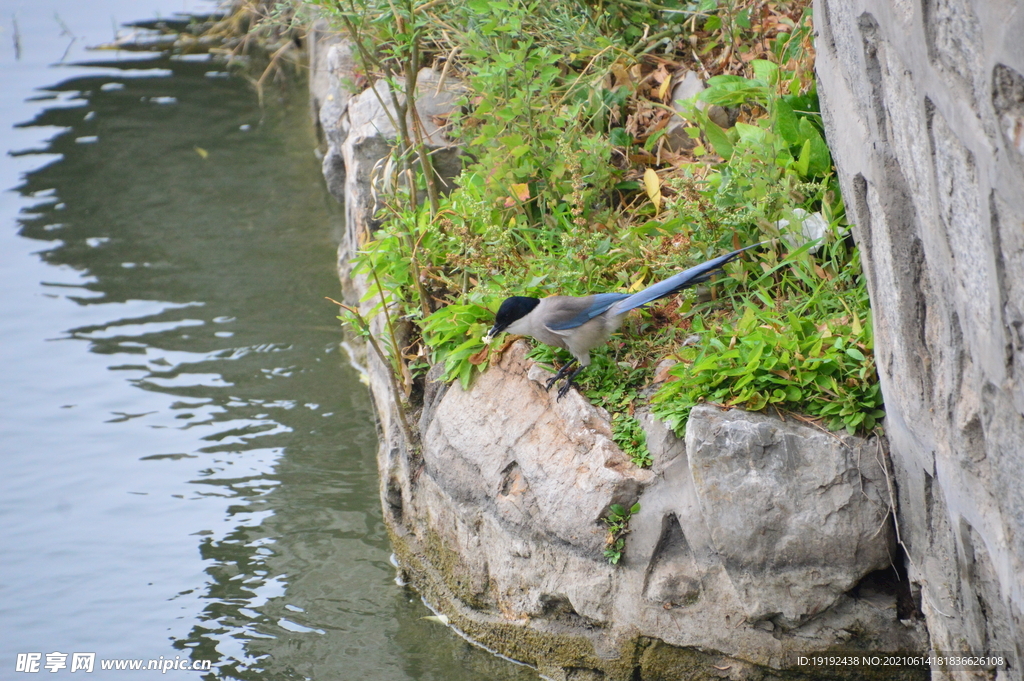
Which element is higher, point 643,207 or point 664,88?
point 664,88

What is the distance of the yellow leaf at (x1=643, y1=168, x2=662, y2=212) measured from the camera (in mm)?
4461

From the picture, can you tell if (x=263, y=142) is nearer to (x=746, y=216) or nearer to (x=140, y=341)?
(x=140, y=341)

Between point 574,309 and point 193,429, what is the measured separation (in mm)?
3178

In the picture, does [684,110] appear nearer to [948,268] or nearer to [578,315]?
[578,315]

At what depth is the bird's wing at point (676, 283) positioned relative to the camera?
3.55 meters

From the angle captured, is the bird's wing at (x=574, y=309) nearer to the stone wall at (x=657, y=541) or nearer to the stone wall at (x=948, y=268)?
the stone wall at (x=657, y=541)

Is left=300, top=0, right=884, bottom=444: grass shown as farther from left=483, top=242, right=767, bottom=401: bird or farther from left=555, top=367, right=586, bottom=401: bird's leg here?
left=483, top=242, right=767, bottom=401: bird

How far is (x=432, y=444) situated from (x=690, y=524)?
4.37 feet

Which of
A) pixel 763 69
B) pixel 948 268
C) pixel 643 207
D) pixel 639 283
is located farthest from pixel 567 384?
pixel 763 69

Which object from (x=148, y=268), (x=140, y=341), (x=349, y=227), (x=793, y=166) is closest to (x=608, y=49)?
(x=793, y=166)

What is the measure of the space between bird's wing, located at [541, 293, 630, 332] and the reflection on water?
1.50 m

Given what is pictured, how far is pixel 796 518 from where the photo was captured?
3.18 metres

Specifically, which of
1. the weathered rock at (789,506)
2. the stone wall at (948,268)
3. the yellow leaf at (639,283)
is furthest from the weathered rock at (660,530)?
the yellow leaf at (639,283)

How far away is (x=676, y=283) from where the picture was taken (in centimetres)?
357
